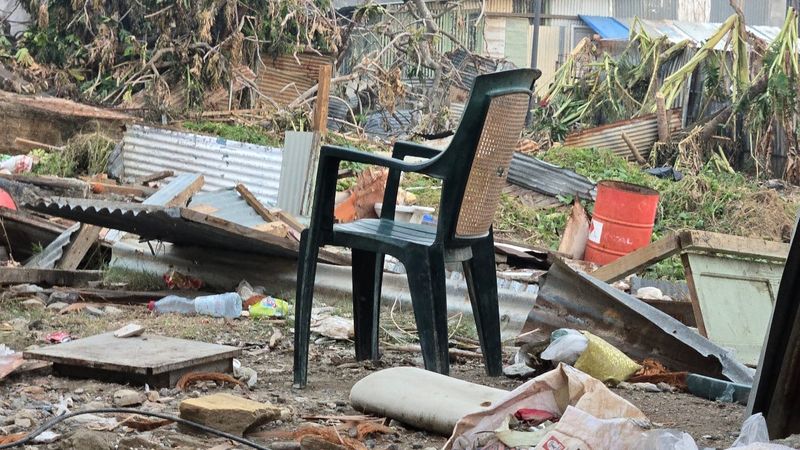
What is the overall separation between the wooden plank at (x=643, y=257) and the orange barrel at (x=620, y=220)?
239 cm

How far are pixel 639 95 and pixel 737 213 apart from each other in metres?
6.81

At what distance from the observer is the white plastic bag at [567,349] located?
4.32m

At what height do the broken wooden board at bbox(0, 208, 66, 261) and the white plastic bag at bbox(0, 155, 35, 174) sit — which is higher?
the white plastic bag at bbox(0, 155, 35, 174)

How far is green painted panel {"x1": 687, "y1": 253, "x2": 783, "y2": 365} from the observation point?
5160mm

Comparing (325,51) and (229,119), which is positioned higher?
(325,51)

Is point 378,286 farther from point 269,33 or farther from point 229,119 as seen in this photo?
point 269,33

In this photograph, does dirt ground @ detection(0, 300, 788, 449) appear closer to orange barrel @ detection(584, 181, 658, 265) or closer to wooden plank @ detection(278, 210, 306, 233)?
wooden plank @ detection(278, 210, 306, 233)

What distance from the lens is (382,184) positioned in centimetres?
908

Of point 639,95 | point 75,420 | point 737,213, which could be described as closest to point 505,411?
point 75,420

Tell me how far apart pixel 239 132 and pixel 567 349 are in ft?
27.7

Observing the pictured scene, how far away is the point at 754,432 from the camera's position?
2.67 m

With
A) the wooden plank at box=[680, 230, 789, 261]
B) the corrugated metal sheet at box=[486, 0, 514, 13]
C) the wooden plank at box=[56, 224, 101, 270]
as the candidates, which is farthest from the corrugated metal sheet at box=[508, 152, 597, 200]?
the corrugated metal sheet at box=[486, 0, 514, 13]

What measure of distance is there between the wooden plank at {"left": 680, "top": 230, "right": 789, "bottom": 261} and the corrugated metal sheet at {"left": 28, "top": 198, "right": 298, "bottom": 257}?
251 centimetres

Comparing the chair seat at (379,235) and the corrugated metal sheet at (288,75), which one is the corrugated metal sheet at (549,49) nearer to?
the corrugated metal sheet at (288,75)
